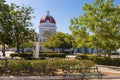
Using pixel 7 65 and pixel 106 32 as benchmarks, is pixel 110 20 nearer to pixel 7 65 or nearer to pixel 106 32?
pixel 106 32

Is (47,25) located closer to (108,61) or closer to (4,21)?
(108,61)

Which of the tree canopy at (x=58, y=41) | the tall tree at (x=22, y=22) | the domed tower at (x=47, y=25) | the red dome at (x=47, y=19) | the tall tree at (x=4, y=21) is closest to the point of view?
the tall tree at (x=4, y=21)

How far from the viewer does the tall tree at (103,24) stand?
1216 inches

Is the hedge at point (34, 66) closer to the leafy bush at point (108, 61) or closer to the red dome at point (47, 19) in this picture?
the leafy bush at point (108, 61)

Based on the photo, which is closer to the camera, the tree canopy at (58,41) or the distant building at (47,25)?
the tree canopy at (58,41)

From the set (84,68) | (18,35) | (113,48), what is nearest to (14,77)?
(84,68)

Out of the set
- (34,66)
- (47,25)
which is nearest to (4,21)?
(34,66)

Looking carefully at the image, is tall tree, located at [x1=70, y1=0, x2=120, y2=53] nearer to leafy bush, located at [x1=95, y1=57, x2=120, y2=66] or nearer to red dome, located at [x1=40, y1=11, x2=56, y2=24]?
leafy bush, located at [x1=95, y1=57, x2=120, y2=66]

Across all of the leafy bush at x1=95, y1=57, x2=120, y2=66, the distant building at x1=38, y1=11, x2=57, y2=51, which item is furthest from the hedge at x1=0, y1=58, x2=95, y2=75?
the distant building at x1=38, y1=11, x2=57, y2=51

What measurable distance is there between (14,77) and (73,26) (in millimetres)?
21071

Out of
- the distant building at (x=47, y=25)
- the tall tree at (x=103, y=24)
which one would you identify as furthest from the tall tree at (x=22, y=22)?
the distant building at (x=47, y=25)

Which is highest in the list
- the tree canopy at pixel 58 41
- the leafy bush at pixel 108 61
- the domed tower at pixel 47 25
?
the domed tower at pixel 47 25

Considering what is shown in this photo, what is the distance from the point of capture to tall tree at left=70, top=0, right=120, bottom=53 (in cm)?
3088

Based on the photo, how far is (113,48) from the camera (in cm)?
3062
